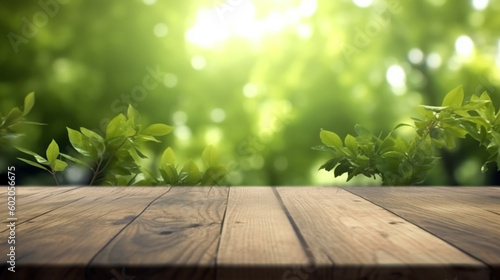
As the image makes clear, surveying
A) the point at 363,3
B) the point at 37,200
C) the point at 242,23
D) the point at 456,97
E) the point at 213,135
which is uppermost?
the point at 363,3

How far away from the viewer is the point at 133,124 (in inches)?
73.3

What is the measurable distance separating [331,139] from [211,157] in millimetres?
440

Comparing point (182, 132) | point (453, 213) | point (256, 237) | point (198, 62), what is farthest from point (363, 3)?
point (256, 237)

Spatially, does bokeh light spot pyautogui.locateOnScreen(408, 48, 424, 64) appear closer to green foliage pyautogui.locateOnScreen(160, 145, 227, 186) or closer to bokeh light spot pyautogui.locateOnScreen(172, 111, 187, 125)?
bokeh light spot pyautogui.locateOnScreen(172, 111, 187, 125)

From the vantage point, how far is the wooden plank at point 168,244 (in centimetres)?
62

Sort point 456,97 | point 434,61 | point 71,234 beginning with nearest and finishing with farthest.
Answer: point 71,234
point 456,97
point 434,61

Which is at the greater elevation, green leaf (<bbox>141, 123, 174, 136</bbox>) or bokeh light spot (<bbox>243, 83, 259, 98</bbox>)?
bokeh light spot (<bbox>243, 83, 259, 98</bbox>)

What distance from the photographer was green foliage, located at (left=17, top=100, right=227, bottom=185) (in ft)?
5.99

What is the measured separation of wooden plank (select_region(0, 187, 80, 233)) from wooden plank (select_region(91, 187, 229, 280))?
0.22 metres

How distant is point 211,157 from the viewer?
186 cm

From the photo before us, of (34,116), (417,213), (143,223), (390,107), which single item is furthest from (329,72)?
(143,223)

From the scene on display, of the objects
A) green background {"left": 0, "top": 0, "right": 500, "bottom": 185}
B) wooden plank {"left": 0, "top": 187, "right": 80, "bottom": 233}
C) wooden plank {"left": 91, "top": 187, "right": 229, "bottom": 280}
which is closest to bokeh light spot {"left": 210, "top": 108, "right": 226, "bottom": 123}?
green background {"left": 0, "top": 0, "right": 500, "bottom": 185}

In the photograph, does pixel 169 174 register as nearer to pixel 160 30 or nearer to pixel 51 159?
pixel 51 159

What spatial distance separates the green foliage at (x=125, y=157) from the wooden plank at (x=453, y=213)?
60 centimetres
